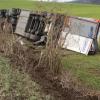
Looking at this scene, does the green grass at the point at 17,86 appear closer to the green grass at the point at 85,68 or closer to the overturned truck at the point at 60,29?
the overturned truck at the point at 60,29

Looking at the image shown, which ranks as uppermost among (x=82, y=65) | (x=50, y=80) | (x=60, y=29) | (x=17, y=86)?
(x=60, y=29)

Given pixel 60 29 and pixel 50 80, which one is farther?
pixel 60 29

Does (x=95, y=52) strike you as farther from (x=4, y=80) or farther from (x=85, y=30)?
(x=4, y=80)

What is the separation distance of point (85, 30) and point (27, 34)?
423 cm

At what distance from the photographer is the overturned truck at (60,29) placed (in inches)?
510

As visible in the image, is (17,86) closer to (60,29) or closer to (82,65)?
(60,29)

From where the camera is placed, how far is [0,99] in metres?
9.25

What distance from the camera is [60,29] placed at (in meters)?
12.4

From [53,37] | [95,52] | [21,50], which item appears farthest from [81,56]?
[53,37]

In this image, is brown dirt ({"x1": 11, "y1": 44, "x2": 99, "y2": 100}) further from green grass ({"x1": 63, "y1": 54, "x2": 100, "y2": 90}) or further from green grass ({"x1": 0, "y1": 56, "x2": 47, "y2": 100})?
green grass ({"x1": 63, "y1": 54, "x2": 100, "y2": 90})

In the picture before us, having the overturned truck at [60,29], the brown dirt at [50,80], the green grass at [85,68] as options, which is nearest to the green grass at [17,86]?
the brown dirt at [50,80]

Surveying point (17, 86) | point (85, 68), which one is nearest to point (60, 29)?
point (85, 68)

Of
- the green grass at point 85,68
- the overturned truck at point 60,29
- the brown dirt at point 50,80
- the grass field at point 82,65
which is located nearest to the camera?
the brown dirt at point 50,80

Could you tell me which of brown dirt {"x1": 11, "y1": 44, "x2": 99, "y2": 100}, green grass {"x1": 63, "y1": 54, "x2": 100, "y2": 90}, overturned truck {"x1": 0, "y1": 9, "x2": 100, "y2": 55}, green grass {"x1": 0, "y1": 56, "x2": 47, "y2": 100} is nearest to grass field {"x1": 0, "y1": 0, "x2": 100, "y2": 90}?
green grass {"x1": 63, "y1": 54, "x2": 100, "y2": 90}
